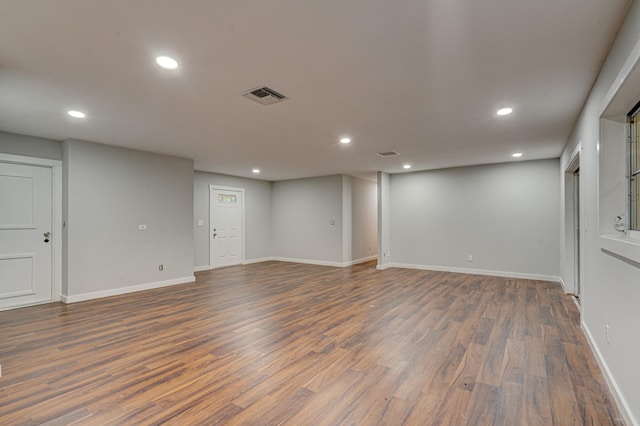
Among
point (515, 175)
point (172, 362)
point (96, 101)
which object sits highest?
point (96, 101)

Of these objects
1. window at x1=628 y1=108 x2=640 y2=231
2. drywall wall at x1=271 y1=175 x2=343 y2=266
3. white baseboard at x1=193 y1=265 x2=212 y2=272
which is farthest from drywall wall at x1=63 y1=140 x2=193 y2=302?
window at x1=628 y1=108 x2=640 y2=231

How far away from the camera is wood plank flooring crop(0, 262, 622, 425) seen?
2016 millimetres

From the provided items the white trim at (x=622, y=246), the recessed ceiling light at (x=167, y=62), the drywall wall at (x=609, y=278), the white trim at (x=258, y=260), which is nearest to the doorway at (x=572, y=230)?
the drywall wall at (x=609, y=278)

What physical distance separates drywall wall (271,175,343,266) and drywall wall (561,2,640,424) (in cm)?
542

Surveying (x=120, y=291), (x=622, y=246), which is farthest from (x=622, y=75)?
(x=120, y=291)

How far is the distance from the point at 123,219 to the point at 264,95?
378cm

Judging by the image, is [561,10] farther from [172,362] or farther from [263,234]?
[263,234]

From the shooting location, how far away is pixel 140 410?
203cm

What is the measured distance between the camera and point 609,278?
2.33 metres

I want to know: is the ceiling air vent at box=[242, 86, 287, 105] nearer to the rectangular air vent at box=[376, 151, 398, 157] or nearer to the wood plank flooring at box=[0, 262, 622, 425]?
the wood plank flooring at box=[0, 262, 622, 425]

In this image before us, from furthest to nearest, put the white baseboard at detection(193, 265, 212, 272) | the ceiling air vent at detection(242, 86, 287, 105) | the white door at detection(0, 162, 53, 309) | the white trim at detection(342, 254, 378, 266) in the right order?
the white trim at detection(342, 254, 378, 266) < the white baseboard at detection(193, 265, 212, 272) < the white door at detection(0, 162, 53, 309) < the ceiling air vent at detection(242, 86, 287, 105)

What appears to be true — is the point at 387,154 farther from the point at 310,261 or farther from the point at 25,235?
the point at 25,235

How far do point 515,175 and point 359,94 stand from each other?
5.10 m

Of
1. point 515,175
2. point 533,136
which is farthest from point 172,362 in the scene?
point 515,175
